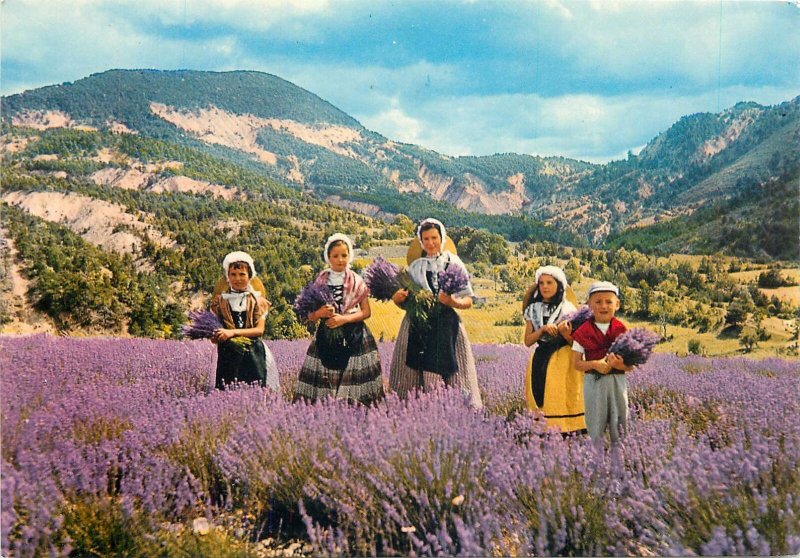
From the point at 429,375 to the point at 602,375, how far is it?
3.83 ft

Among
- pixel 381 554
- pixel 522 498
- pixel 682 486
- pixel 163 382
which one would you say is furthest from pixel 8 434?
pixel 682 486

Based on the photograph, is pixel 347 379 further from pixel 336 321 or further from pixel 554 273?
pixel 554 273

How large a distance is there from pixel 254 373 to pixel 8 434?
1.45 meters

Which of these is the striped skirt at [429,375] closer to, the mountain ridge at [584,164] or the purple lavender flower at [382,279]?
the purple lavender flower at [382,279]

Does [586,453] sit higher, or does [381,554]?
[586,453]

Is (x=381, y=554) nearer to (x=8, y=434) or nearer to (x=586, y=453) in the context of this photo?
(x=586, y=453)

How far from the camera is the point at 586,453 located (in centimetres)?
240

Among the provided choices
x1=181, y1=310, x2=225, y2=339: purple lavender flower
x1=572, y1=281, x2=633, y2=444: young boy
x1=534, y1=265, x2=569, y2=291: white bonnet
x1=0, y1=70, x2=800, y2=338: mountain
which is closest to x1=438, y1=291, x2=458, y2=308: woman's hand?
x1=534, y1=265, x2=569, y2=291: white bonnet

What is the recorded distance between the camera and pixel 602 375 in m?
2.84

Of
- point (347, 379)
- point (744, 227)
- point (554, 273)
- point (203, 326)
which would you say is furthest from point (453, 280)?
point (744, 227)

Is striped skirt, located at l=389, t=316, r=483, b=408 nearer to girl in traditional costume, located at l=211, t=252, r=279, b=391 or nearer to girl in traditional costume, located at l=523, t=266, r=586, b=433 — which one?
girl in traditional costume, located at l=523, t=266, r=586, b=433

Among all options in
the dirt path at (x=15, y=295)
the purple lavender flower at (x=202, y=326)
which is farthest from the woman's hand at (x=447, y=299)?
the dirt path at (x=15, y=295)

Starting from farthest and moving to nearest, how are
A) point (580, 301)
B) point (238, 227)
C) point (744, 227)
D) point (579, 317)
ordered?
point (238, 227)
point (744, 227)
point (580, 301)
point (579, 317)

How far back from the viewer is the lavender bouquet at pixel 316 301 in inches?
135
